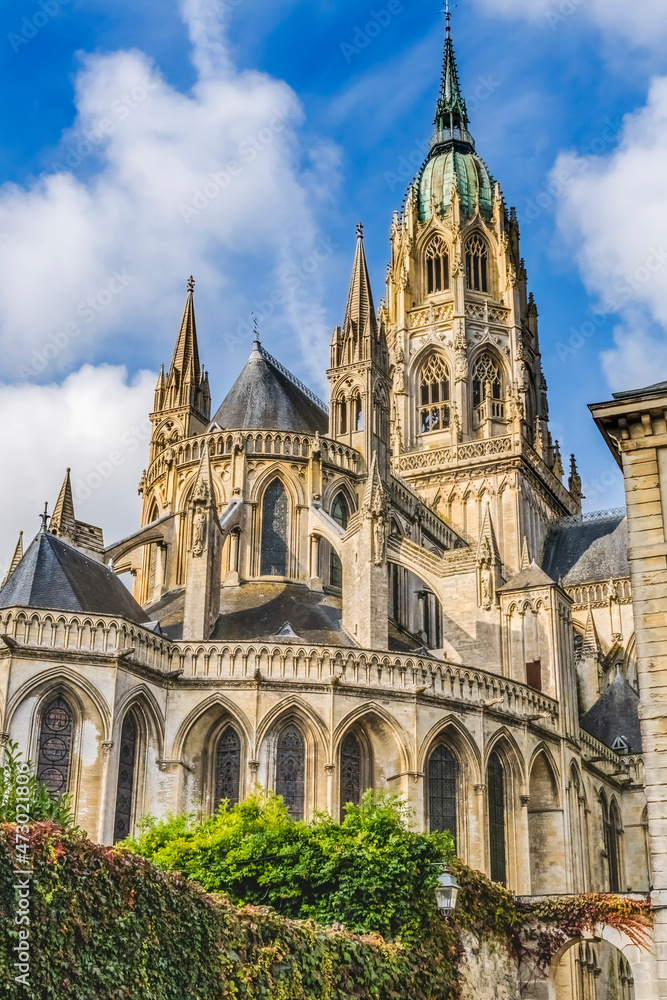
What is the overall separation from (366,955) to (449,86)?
57493mm

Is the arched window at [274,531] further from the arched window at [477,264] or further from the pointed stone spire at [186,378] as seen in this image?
the arched window at [477,264]

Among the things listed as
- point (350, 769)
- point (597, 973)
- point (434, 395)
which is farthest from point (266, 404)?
point (597, 973)

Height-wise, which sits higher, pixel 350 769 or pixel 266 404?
pixel 266 404

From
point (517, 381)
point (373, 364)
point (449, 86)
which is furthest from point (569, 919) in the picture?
point (449, 86)

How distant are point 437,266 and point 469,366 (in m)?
6.07

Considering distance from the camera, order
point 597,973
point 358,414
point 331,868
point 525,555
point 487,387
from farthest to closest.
Answer: point 487,387, point 525,555, point 358,414, point 597,973, point 331,868

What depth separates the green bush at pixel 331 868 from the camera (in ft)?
69.4

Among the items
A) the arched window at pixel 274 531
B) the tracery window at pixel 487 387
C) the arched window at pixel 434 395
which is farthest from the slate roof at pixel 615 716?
the arched window at pixel 434 395

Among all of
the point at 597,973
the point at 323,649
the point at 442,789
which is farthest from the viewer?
the point at 597,973

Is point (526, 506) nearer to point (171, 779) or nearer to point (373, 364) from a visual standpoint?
point (373, 364)

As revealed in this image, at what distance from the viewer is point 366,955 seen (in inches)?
728

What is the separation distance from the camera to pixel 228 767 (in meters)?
29.0

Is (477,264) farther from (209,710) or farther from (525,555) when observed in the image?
(209,710)

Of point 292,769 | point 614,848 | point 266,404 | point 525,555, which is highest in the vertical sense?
point 266,404
